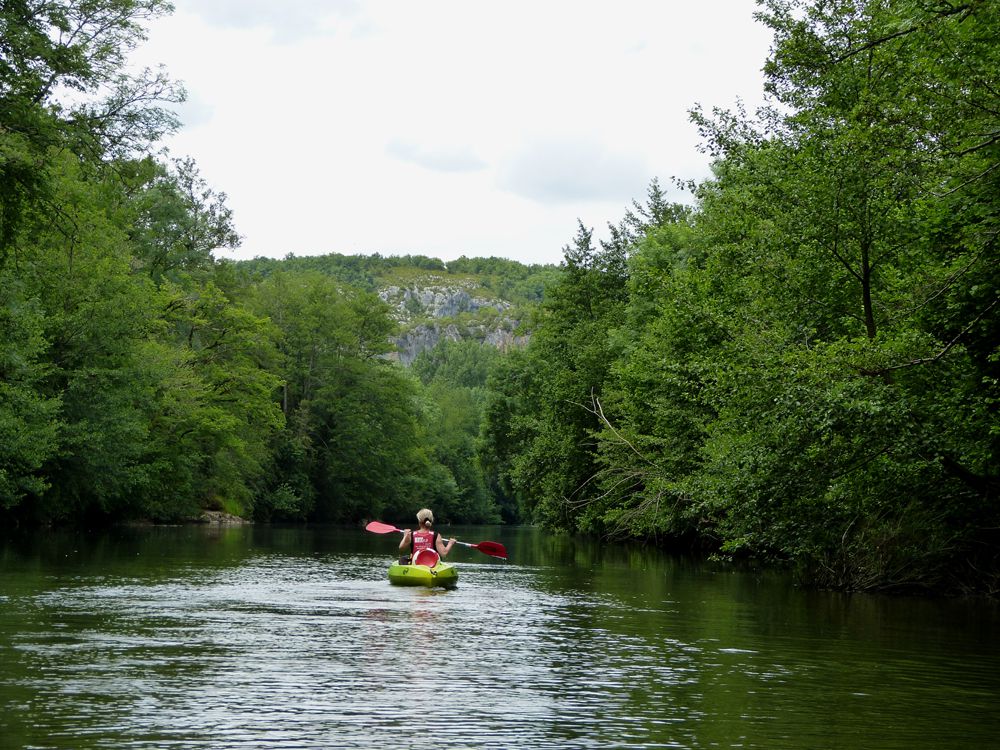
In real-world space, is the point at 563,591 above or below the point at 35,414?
below

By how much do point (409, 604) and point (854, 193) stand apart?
10.1m

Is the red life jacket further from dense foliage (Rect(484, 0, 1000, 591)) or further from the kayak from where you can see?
dense foliage (Rect(484, 0, 1000, 591))

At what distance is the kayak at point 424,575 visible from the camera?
72.3ft

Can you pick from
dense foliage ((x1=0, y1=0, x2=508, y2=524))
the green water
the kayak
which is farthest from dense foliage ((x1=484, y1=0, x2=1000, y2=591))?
dense foliage ((x1=0, y1=0, x2=508, y2=524))

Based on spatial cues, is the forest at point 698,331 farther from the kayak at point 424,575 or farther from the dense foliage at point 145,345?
the kayak at point 424,575

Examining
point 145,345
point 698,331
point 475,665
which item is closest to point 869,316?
point 698,331

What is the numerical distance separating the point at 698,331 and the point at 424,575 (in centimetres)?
861

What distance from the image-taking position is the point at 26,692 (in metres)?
9.51

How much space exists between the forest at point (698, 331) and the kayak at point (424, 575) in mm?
5152

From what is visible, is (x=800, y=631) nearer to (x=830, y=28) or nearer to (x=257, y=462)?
(x=830, y=28)

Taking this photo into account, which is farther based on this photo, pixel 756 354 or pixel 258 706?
pixel 756 354

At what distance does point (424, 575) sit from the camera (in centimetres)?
2200

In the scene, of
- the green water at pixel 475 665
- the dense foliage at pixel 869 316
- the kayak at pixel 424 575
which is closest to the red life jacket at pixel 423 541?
the kayak at pixel 424 575

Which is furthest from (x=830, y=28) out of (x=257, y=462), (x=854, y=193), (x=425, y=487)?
(x=425, y=487)
